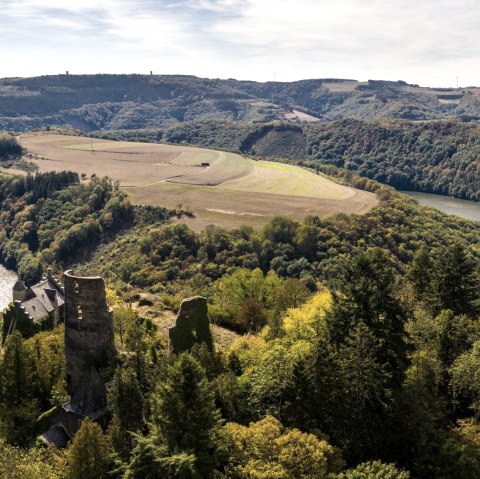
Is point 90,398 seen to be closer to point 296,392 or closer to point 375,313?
point 296,392

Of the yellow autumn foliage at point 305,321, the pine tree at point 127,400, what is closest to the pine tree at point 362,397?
the yellow autumn foliage at point 305,321

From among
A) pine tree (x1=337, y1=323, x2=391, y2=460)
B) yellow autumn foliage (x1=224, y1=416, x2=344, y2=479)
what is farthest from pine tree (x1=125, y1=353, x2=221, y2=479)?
pine tree (x1=337, y1=323, x2=391, y2=460)

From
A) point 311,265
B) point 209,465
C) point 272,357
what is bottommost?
point 311,265

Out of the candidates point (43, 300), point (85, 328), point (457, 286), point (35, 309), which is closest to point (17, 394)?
point (85, 328)

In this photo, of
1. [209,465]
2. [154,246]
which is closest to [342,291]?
[209,465]

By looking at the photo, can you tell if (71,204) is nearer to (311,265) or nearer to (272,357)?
(311,265)

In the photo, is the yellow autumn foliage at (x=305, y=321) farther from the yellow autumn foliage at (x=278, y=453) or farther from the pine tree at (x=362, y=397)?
the yellow autumn foliage at (x=278, y=453)
